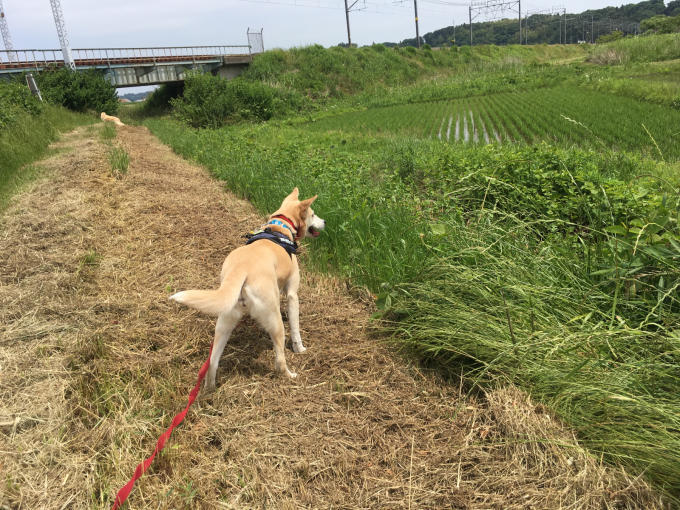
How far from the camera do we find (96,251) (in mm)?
4328

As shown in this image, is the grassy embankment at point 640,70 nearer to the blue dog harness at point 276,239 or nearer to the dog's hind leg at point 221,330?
the blue dog harness at point 276,239

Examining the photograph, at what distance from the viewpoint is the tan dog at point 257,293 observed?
2180mm

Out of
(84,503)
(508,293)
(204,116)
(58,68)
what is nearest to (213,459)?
(84,503)

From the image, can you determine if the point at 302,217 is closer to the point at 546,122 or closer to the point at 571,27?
the point at 546,122

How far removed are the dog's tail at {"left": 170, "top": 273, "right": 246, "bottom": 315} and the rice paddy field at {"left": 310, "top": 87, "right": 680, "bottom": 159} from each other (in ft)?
22.9

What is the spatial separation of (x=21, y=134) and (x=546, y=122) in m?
16.5

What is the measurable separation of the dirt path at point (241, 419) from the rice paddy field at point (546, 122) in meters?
6.49

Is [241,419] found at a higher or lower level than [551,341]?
lower

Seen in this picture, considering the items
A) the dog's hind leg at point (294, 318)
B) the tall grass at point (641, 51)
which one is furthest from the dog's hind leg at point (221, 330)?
the tall grass at point (641, 51)

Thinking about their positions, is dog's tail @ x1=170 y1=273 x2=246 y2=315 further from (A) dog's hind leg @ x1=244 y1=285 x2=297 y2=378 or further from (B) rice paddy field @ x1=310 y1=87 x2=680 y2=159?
(B) rice paddy field @ x1=310 y1=87 x2=680 y2=159

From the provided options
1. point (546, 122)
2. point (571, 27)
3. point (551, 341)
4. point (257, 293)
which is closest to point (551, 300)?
point (551, 341)

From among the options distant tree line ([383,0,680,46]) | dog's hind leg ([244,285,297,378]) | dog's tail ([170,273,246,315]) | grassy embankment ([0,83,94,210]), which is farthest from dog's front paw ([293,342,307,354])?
distant tree line ([383,0,680,46])

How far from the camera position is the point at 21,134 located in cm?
1102

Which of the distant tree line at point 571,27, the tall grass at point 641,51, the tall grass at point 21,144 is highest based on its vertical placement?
the distant tree line at point 571,27
